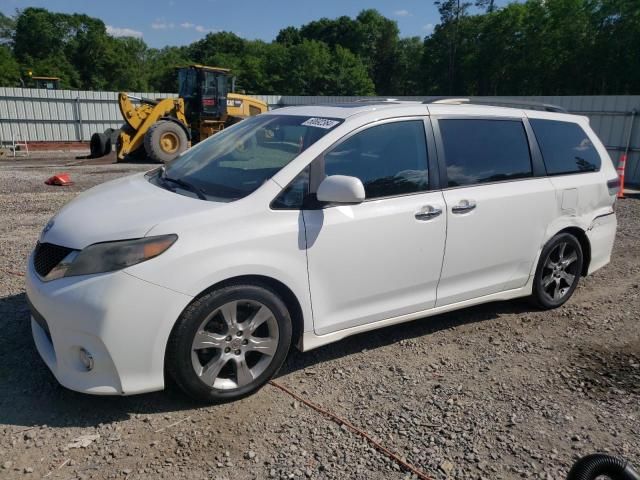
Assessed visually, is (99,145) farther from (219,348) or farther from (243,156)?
(219,348)

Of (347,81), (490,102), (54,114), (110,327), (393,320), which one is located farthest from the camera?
(347,81)

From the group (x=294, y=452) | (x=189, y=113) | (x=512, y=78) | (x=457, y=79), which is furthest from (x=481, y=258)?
(x=457, y=79)

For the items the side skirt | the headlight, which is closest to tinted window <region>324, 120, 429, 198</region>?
the side skirt

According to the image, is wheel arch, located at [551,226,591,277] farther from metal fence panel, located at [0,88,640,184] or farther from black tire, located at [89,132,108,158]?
metal fence panel, located at [0,88,640,184]

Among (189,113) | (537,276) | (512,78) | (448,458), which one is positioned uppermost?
(512,78)

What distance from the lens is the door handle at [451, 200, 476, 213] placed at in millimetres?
3727

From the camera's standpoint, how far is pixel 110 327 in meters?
2.67

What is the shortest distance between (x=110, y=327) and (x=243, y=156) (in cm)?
156

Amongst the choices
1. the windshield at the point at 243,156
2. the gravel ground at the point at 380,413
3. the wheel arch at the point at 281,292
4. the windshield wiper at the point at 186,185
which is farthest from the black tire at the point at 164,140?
the wheel arch at the point at 281,292

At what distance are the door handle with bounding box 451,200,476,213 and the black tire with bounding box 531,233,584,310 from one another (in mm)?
1024

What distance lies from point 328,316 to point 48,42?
81806 millimetres

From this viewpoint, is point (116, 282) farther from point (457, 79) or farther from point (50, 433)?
point (457, 79)

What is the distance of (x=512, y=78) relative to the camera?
169ft

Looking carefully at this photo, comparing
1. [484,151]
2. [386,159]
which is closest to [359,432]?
[386,159]
